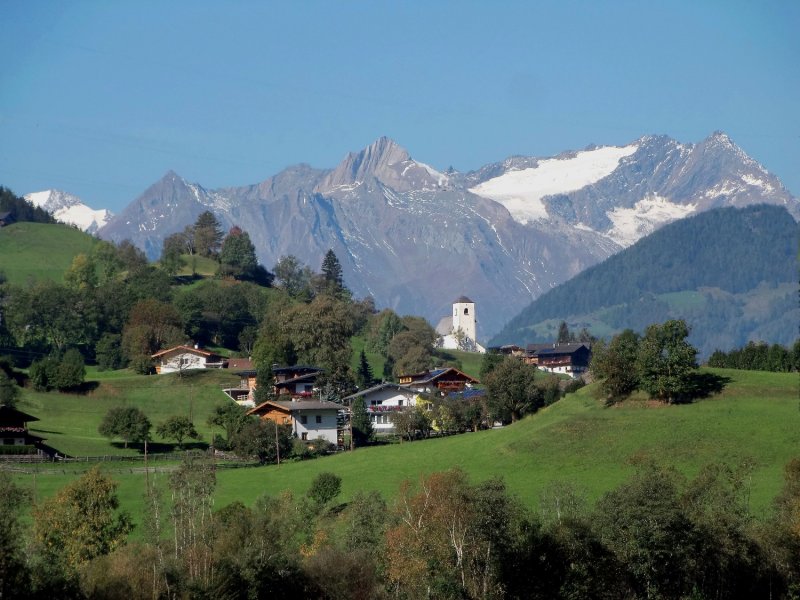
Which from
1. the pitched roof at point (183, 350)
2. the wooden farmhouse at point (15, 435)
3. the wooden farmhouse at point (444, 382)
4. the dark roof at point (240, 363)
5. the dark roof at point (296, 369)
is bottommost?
the wooden farmhouse at point (15, 435)

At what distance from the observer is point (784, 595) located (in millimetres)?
49531

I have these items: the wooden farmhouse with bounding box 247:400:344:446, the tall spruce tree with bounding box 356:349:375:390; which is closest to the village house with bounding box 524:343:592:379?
the tall spruce tree with bounding box 356:349:375:390

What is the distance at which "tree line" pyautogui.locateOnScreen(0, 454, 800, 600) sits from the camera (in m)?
44.5

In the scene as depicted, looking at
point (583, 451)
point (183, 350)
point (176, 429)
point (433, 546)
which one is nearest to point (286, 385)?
point (183, 350)

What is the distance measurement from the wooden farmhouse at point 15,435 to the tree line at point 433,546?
2937cm

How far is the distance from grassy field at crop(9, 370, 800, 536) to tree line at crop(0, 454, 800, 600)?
7423 mm

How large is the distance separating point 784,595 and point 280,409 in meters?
51.4

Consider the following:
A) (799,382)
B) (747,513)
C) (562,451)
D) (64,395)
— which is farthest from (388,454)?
(64,395)

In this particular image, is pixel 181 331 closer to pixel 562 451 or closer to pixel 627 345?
pixel 627 345

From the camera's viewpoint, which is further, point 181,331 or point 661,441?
point 181,331

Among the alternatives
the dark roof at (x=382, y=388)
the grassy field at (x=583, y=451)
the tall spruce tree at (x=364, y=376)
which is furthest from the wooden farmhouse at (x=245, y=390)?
the grassy field at (x=583, y=451)

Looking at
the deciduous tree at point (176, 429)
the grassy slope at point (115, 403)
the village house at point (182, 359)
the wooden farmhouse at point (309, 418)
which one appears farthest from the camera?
the village house at point (182, 359)

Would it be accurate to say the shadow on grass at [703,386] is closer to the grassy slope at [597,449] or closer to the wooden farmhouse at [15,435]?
the grassy slope at [597,449]

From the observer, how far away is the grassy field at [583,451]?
6575 centimetres
